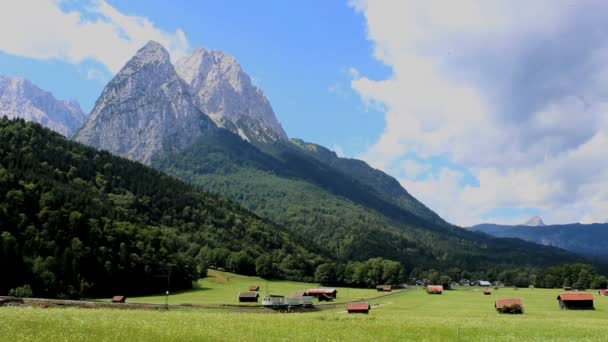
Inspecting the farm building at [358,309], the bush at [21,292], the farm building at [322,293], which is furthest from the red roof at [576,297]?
the bush at [21,292]

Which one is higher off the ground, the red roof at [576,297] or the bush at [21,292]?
the red roof at [576,297]

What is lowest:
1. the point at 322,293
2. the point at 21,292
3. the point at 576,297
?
the point at 21,292

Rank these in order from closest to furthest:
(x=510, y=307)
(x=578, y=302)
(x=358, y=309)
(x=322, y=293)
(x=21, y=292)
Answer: (x=358, y=309) < (x=510, y=307) < (x=21, y=292) < (x=578, y=302) < (x=322, y=293)

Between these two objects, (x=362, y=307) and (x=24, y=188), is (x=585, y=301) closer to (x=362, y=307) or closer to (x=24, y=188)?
(x=362, y=307)

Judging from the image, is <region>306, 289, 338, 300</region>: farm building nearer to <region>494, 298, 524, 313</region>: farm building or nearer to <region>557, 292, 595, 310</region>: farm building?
<region>494, 298, 524, 313</region>: farm building

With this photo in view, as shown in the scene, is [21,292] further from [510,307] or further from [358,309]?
[510,307]

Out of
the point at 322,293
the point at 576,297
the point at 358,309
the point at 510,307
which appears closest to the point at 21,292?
the point at 358,309

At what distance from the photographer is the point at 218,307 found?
89500 mm

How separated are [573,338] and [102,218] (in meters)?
129

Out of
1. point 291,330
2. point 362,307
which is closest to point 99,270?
point 362,307

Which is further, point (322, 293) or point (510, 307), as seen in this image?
point (322, 293)

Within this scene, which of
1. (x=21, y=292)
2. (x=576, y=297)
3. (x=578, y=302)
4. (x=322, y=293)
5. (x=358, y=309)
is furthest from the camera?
(x=322, y=293)

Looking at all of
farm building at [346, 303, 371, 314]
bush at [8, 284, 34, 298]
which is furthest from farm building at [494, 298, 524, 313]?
bush at [8, 284, 34, 298]

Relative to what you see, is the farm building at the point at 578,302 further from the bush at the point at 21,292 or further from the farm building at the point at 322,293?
the bush at the point at 21,292
